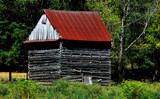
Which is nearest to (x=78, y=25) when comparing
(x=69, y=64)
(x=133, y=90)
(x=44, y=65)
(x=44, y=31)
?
(x=44, y=31)

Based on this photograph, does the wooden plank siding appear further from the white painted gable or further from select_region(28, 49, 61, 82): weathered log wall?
the white painted gable

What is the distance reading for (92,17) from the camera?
891 inches

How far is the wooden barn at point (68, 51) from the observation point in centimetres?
1967

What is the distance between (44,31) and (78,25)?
309 centimetres

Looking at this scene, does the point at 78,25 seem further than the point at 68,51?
→ Yes

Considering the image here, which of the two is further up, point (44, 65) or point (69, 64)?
point (69, 64)

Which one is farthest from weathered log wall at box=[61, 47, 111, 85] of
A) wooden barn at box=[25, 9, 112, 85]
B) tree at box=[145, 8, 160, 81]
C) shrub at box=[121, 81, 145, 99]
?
tree at box=[145, 8, 160, 81]

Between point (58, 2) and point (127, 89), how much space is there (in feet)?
85.4

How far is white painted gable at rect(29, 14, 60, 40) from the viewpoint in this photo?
19969mm

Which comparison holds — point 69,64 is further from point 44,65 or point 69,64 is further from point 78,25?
point 78,25

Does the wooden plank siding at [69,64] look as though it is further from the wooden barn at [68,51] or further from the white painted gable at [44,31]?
the white painted gable at [44,31]

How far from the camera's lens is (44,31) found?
20891 mm

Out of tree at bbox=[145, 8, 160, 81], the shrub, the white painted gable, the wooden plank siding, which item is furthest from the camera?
tree at bbox=[145, 8, 160, 81]

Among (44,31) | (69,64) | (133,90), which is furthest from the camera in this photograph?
(44,31)
